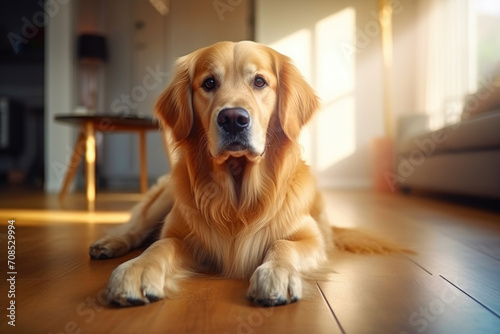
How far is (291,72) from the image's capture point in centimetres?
157

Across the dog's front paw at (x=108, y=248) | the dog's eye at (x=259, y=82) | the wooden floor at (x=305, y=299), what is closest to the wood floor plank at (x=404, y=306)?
the wooden floor at (x=305, y=299)

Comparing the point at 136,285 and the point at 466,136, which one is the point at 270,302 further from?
the point at 466,136

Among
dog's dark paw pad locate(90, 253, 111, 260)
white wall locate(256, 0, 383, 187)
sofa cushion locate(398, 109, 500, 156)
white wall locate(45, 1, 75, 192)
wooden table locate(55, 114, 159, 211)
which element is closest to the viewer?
dog's dark paw pad locate(90, 253, 111, 260)

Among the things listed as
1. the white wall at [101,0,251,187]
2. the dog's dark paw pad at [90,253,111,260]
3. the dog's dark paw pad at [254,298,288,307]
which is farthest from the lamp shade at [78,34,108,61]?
the dog's dark paw pad at [254,298,288,307]

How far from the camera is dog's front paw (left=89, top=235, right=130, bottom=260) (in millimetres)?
1572

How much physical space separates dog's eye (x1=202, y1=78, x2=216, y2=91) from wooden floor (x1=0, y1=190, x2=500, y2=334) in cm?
68

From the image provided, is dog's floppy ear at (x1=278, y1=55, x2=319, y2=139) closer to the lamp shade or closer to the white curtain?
the white curtain

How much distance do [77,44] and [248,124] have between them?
5.88m

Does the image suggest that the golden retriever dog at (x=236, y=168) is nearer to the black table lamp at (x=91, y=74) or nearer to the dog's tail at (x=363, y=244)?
the dog's tail at (x=363, y=244)

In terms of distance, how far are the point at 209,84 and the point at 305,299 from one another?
0.83 metres

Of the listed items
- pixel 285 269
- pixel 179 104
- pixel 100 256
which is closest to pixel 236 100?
pixel 179 104

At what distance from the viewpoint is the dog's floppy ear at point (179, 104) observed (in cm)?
151

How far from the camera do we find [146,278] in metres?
1.03

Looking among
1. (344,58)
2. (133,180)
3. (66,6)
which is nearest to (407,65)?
(344,58)
